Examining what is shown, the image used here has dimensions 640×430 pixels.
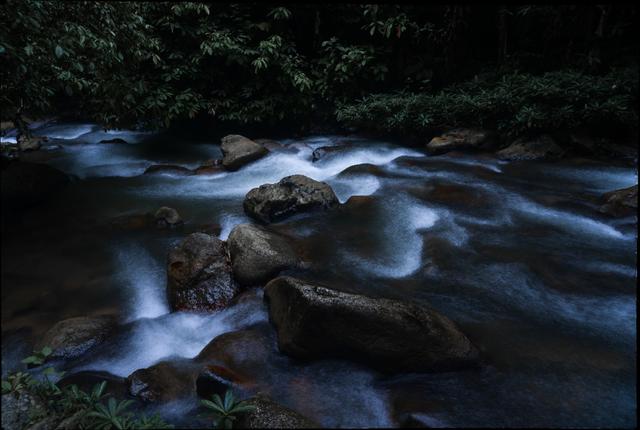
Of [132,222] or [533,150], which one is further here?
[533,150]

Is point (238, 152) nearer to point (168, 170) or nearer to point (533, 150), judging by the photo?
point (168, 170)

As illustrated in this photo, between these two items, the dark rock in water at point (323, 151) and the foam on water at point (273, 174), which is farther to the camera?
the dark rock in water at point (323, 151)

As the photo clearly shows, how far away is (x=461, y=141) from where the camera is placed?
30.3 ft

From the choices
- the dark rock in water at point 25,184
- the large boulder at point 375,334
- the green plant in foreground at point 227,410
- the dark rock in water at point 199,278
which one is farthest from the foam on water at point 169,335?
the dark rock in water at point 25,184

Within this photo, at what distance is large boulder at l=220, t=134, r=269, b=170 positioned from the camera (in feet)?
30.0

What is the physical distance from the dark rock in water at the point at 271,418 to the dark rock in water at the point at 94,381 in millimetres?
1402

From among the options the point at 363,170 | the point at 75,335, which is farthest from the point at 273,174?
the point at 75,335

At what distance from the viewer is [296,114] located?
12.1 meters

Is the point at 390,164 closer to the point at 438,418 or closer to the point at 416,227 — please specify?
the point at 416,227

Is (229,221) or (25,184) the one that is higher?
(25,184)

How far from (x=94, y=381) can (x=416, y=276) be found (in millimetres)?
3564

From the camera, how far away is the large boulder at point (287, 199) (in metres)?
6.31

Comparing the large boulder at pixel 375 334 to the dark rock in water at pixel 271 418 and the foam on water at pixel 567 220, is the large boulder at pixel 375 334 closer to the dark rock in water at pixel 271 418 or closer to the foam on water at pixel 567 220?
the dark rock in water at pixel 271 418

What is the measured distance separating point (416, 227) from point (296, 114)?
287 inches
